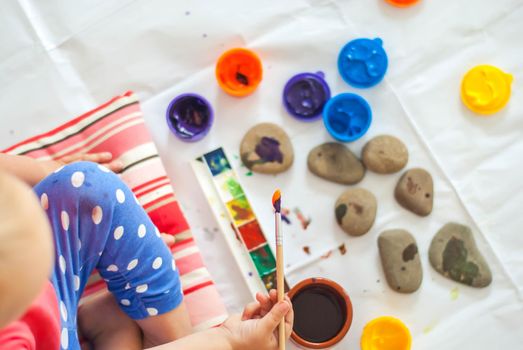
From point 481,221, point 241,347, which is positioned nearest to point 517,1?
point 481,221

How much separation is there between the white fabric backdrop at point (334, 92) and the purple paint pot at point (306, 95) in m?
0.02

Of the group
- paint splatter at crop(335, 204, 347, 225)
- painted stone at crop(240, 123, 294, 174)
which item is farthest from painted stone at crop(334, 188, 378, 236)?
painted stone at crop(240, 123, 294, 174)

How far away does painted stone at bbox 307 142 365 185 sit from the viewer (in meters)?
0.85

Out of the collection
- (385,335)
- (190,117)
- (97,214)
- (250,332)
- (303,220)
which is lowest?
(385,335)

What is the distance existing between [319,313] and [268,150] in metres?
0.27

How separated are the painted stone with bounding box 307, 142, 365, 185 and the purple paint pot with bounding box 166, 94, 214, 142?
0.60 ft

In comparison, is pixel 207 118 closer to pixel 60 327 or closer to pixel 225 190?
pixel 225 190

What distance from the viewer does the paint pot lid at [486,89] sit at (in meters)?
0.85

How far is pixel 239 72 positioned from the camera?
0.88 metres

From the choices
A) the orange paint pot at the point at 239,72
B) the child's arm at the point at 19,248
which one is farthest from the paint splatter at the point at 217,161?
the child's arm at the point at 19,248

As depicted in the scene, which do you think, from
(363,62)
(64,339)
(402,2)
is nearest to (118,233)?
(64,339)

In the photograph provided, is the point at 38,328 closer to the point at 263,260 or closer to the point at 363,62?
the point at 263,260

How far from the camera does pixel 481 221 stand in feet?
2.80

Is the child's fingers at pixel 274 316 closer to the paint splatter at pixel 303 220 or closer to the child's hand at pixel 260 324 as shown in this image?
the child's hand at pixel 260 324
